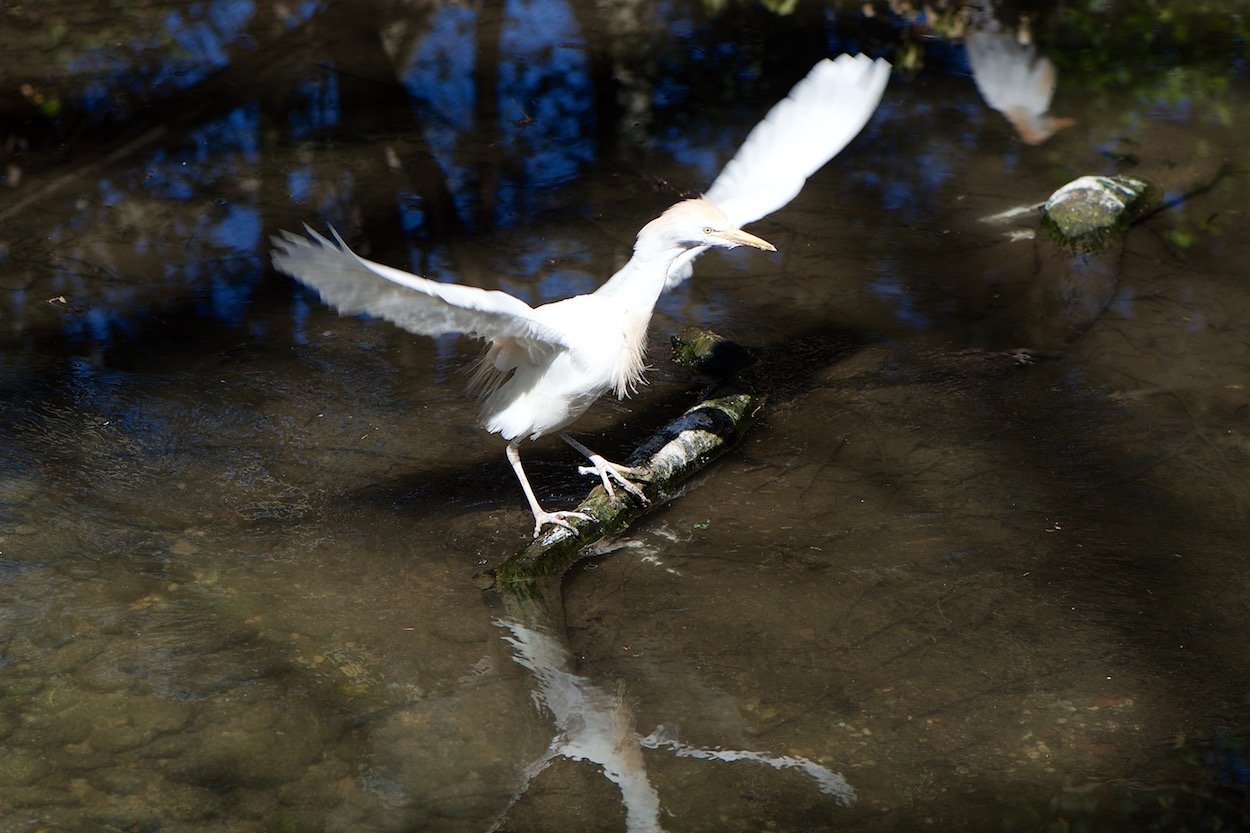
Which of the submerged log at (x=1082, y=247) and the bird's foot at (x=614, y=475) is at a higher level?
the submerged log at (x=1082, y=247)

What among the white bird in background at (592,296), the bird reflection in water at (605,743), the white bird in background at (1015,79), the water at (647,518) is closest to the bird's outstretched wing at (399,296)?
the white bird in background at (592,296)

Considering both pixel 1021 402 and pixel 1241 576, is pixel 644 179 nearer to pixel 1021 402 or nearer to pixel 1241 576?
pixel 1021 402

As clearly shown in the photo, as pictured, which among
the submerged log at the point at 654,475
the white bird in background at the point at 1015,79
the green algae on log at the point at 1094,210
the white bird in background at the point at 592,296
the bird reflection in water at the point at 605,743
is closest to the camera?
the bird reflection in water at the point at 605,743

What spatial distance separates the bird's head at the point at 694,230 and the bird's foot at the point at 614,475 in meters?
0.93

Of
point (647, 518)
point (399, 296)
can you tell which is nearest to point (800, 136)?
point (647, 518)

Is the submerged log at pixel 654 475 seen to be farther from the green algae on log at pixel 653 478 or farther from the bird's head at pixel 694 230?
the bird's head at pixel 694 230

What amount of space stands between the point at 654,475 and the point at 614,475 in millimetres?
171

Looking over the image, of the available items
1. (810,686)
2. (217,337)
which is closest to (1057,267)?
(810,686)

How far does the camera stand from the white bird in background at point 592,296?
3.78 m

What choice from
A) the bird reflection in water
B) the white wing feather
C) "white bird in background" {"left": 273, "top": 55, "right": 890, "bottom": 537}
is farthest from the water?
the white wing feather

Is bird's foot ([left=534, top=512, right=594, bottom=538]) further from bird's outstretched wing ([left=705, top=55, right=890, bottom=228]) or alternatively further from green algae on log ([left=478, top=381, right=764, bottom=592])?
bird's outstretched wing ([left=705, top=55, right=890, bottom=228])

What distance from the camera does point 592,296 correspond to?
4.68 m

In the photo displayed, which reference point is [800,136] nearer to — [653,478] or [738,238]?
[738,238]

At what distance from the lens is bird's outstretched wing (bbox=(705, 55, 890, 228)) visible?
4.86 m
